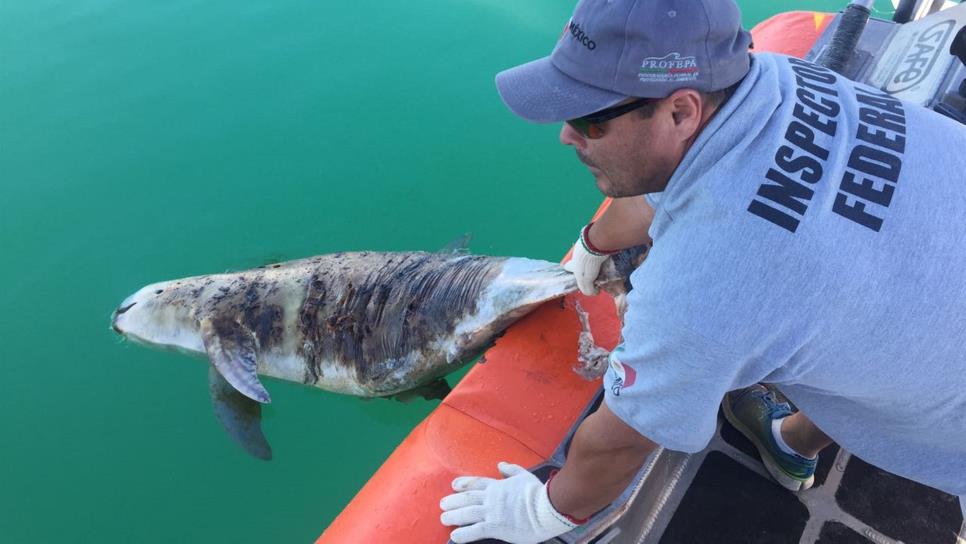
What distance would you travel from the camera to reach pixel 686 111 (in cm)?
165

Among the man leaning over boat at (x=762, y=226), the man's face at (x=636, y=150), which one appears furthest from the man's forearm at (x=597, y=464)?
the man's face at (x=636, y=150)

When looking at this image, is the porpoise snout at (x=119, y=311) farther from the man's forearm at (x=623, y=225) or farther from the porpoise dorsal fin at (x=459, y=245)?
the man's forearm at (x=623, y=225)

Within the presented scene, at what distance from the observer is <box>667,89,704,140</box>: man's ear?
63.6 inches

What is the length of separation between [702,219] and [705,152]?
0.62 feet

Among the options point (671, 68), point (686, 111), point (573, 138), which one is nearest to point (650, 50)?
point (671, 68)

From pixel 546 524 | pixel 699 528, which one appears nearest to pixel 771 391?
pixel 699 528

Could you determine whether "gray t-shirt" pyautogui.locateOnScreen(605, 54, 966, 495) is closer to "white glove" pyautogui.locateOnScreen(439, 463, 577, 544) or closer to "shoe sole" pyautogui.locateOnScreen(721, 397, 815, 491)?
"white glove" pyautogui.locateOnScreen(439, 463, 577, 544)

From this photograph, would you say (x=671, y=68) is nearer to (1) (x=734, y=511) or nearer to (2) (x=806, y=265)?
(2) (x=806, y=265)

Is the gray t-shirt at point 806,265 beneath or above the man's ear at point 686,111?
beneath

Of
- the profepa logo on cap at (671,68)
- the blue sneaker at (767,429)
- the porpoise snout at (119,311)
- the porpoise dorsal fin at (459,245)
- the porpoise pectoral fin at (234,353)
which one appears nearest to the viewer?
the profepa logo on cap at (671,68)

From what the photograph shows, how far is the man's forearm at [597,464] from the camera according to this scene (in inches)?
78.0

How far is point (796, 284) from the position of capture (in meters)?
1.42

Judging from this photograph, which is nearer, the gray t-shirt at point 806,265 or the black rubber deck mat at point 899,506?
the gray t-shirt at point 806,265

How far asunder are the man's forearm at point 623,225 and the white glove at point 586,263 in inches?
2.0
